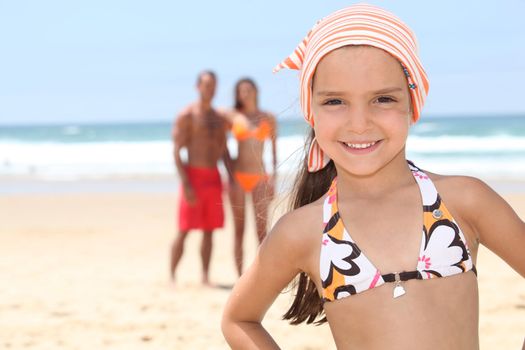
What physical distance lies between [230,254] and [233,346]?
21.1 ft

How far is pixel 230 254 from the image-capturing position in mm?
8836

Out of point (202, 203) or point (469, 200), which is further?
point (202, 203)

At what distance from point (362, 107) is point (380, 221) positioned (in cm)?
33

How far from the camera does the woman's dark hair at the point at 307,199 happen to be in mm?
2500

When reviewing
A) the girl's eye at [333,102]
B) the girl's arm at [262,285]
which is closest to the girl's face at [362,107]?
the girl's eye at [333,102]

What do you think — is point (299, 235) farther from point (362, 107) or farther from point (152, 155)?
point (152, 155)

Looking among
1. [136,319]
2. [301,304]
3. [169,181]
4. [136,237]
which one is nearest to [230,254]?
[136,237]

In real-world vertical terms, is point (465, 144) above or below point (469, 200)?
below

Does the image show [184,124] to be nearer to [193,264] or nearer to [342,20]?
[193,264]

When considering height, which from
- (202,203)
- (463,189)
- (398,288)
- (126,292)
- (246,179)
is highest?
(463,189)

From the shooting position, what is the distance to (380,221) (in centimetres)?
225

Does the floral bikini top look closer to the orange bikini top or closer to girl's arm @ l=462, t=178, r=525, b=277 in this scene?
girl's arm @ l=462, t=178, r=525, b=277

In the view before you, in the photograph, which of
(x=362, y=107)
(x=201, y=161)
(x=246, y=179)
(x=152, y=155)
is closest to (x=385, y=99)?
(x=362, y=107)

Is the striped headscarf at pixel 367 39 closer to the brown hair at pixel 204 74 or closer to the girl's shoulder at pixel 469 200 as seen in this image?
the girl's shoulder at pixel 469 200
